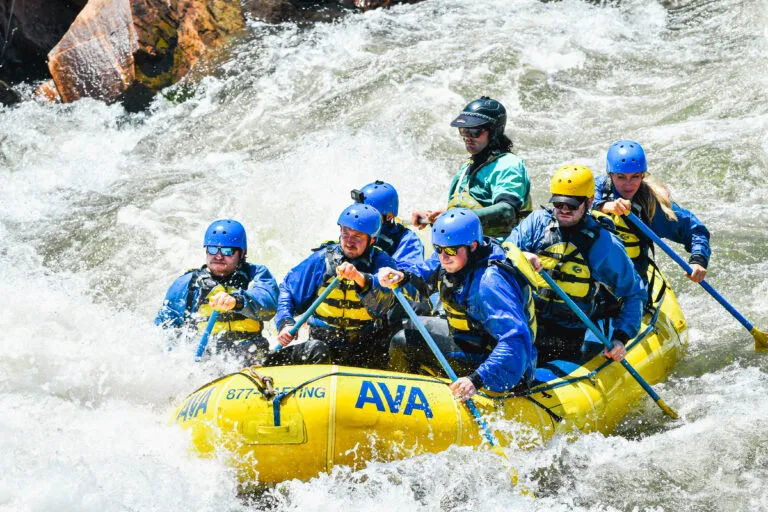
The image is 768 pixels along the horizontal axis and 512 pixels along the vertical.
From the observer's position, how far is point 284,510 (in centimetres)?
471

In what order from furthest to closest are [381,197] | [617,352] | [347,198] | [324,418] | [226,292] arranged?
[347,198], [381,197], [226,292], [617,352], [324,418]

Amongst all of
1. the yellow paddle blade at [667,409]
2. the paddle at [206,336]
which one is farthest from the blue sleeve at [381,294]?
the yellow paddle blade at [667,409]

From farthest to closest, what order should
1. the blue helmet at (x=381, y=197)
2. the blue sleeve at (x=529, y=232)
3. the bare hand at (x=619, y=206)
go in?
the blue helmet at (x=381, y=197) → the bare hand at (x=619, y=206) → the blue sleeve at (x=529, y=232)

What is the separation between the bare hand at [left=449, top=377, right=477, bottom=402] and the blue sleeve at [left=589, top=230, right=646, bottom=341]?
1.23m

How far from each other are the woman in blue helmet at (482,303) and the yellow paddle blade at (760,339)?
2.48 meters

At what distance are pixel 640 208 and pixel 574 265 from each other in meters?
0.98

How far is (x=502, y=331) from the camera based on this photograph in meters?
4.73

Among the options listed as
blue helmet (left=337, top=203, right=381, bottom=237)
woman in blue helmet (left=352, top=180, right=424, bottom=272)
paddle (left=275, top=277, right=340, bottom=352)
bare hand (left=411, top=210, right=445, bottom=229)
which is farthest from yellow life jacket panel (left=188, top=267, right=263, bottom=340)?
bare hand (left=411, top=210, right=445, bottom=229)

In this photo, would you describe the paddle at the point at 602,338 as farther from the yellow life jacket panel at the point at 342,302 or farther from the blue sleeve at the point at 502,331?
the yellow life jacket panel at the point at 342,302

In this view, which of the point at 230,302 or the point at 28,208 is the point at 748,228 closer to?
the point at 230,302

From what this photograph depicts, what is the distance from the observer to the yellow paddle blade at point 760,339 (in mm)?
6641

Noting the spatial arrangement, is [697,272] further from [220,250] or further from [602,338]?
[220,250]

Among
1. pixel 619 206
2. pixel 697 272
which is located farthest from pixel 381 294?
pixel 697 272

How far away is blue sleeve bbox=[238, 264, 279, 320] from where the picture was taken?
557 centimetres
